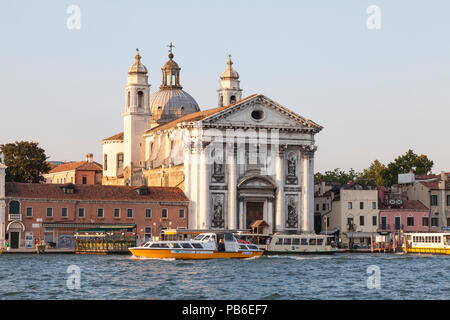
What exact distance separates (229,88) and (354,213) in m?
17.6

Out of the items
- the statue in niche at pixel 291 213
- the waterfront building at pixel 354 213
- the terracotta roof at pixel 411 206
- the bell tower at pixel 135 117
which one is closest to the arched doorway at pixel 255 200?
the statue in niche at pixel 291 213

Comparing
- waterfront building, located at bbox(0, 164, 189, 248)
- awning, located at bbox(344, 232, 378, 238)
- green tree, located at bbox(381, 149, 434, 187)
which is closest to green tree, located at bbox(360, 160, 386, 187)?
green tree, located at bbox(381, 149, 434, 187)

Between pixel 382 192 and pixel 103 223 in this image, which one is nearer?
pixel 103 223

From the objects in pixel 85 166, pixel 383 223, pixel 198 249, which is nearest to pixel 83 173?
pixel 85 166

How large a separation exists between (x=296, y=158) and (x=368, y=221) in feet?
32.9

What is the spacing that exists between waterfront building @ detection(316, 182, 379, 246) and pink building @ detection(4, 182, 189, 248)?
14.8 metres

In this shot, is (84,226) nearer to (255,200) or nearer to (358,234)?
(255,200)

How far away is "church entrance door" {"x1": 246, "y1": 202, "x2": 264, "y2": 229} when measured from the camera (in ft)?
267

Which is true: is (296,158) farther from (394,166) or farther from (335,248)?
(394,166)

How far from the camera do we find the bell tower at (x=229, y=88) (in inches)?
3784

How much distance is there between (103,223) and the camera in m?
76.3

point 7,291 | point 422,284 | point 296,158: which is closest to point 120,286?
point 7,291

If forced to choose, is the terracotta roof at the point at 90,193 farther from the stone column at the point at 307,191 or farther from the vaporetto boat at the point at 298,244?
the stone column at the point at 307,191

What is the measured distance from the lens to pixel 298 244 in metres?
74.2
